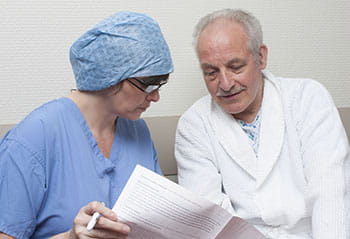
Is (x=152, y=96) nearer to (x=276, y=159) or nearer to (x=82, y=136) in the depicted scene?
(x=82, y=136)

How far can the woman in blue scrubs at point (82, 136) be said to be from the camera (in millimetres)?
1057

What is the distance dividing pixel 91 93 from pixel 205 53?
1.44 feet

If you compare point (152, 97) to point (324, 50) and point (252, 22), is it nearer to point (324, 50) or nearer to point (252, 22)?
point (252, 22)

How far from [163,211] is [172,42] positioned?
3.22ft

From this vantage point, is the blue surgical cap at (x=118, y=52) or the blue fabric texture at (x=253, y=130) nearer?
the blue surgical cap at (x=118, y=52)

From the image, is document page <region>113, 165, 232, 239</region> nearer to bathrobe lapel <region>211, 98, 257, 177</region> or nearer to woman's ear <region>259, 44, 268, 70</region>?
bathrobe lapel <region>211, 98, 257, 177</region>

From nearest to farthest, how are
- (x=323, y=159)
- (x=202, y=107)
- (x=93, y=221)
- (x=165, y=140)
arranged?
(x=93, y=221)
(x=323, y=159)
(x=202, y=107)
(x=165, y=140)

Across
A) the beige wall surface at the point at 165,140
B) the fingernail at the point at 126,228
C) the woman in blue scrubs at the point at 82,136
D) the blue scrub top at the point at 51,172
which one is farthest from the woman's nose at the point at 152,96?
the beige wall surface at the point at 165,140

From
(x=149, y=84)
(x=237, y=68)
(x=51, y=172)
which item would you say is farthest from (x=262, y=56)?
(x=51, y=172)

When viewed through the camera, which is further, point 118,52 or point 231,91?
point 231,91

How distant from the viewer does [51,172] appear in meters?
1.12

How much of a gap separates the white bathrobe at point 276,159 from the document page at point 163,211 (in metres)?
0.44

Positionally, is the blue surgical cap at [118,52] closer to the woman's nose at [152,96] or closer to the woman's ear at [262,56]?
the woman's nose at [152,96]

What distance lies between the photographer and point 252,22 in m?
1.49
